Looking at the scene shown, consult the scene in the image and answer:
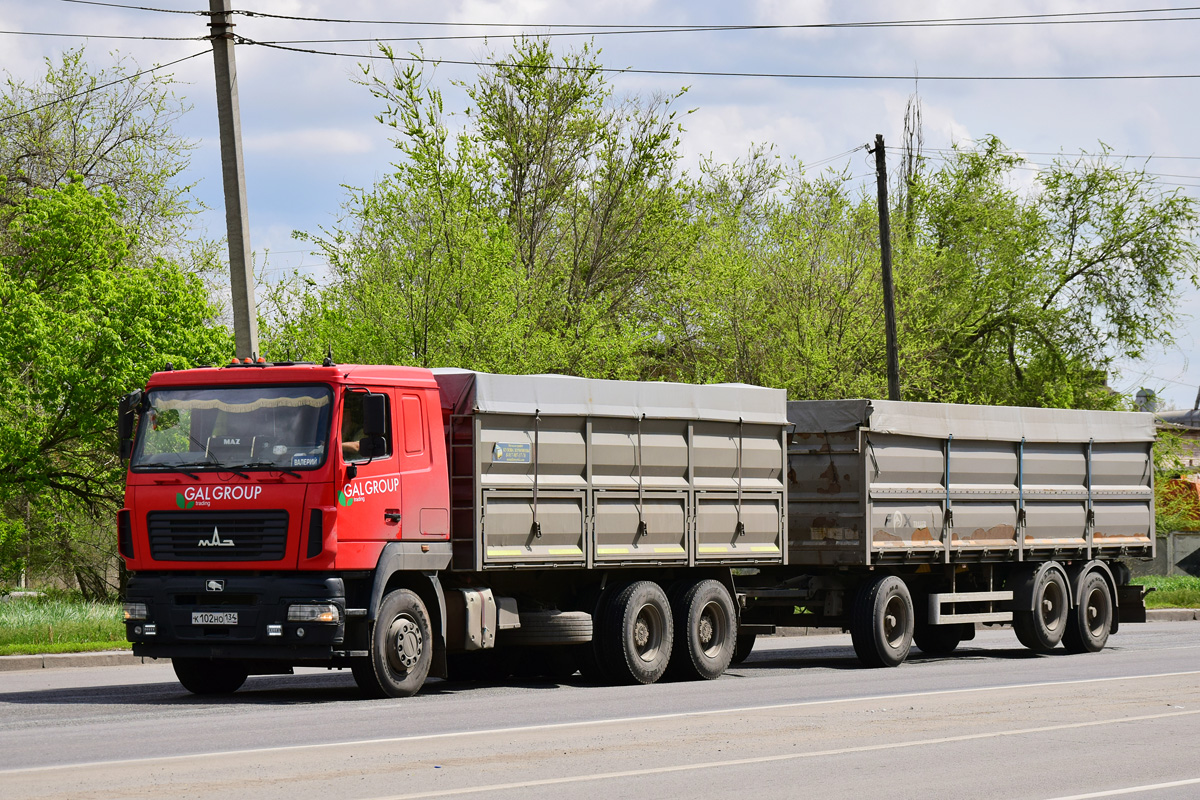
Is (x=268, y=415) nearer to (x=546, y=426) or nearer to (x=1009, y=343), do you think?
(x=546, y=426)

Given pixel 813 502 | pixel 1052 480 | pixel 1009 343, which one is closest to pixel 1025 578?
pixel 1052 480

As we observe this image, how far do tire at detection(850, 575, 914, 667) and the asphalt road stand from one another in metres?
1.05

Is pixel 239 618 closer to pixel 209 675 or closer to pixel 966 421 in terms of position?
pixel 209 675

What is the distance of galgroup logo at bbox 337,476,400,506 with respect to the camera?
42.4 ft

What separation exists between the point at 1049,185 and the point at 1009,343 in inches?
186

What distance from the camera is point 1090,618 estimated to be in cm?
2039

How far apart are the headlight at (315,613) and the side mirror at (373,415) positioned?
4.87ft

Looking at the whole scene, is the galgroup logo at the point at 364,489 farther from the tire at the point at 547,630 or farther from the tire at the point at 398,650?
the tire at the point at 547,630

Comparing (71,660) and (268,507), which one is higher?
(268,507)

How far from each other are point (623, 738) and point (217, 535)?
442 cm

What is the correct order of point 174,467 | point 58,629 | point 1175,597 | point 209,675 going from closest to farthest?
point 174,467
point 209,675
point 58,629
point 1175,597

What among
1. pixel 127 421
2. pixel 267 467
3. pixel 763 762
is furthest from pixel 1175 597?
pixel 763 762

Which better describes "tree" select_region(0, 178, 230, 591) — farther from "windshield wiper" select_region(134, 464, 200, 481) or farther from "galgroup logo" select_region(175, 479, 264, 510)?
"galgroup logo" select_region(175, 479, 264, 510)

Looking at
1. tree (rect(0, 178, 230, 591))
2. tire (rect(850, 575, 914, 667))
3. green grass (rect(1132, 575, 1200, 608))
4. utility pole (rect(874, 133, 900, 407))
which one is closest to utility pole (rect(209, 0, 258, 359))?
tree (rect(0, 178, 230, 591))
